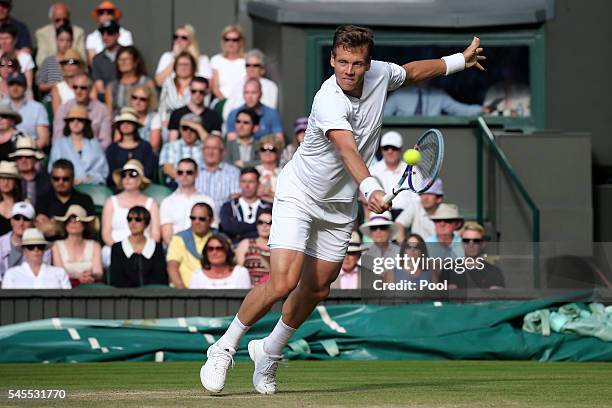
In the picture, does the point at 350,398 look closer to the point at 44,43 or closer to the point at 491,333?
the point at 491,333

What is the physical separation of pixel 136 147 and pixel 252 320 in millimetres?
7251

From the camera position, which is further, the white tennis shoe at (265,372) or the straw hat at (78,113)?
the straw hat at (78,113)

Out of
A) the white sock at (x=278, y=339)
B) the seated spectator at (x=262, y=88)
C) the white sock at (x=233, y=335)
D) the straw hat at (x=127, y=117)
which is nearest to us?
the white sock at (x=233, y=335)

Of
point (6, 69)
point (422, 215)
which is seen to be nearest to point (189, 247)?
point (422, 215)

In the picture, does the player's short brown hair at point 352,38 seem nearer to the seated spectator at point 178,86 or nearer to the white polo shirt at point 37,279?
the white polo shirt at point 37,279

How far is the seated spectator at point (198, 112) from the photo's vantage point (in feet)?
48.6

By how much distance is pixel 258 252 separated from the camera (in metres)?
13.0

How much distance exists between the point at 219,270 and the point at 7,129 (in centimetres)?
349

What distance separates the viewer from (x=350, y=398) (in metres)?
7.30

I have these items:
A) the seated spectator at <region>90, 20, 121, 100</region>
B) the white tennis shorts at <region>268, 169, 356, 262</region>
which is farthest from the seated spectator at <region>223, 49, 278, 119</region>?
the white tennis shorts at <region>268, 169, 356, 262</region>

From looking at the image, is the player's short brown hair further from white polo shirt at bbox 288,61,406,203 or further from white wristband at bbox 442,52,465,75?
white wristband at bbox 442,52,465,75

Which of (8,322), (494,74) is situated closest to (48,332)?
(8,322)

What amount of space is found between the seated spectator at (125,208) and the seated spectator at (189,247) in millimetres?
453

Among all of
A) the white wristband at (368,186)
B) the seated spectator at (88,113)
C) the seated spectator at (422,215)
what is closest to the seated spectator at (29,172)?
the seated spectator at (88,113)
